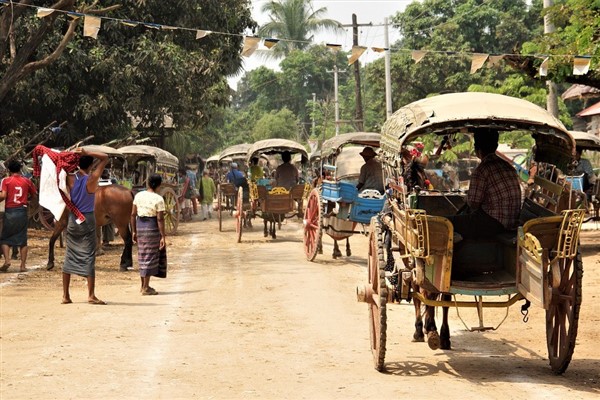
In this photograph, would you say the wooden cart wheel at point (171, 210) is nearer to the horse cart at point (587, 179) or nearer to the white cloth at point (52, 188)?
the horse cart at point (587, 179)

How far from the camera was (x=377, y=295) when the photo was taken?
8.58 meters

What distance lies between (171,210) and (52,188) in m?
13.8

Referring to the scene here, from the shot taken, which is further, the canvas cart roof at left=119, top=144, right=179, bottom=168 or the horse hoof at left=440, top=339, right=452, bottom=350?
the canvas cart roof at left=119, top=144, right=179, bottom=168

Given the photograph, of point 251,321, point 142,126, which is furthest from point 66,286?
point 142,126

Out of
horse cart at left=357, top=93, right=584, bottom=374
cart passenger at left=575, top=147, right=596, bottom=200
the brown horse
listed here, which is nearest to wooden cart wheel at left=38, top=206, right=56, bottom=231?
the brown horse

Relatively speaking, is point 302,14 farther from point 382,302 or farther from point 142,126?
point 382,302

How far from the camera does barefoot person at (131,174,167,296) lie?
13.8 meters

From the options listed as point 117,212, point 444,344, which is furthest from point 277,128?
point 444,344

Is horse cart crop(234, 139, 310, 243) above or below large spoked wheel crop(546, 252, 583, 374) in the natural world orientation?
above

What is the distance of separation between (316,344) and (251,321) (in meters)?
1.75

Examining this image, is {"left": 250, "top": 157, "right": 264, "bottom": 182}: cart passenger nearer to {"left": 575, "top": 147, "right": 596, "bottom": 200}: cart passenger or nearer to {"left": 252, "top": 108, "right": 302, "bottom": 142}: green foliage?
{"left": 575, "top": 147, "right": 596, "bottom": 200}: cart passenger

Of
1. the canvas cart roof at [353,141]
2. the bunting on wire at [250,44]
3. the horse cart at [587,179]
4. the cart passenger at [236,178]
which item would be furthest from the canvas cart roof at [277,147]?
the horse cart at [587,179]

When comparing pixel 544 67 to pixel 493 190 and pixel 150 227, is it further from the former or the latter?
pixel 493 190

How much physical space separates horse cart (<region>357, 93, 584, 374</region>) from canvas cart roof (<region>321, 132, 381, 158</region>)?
25.6ft
